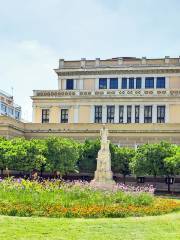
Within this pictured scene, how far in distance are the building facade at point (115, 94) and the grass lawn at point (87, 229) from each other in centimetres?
4628

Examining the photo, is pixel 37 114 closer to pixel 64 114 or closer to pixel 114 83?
pixel 64 114

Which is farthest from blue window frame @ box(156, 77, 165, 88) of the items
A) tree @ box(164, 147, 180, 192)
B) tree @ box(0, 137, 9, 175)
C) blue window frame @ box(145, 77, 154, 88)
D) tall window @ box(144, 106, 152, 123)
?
tree @ box(0, 137, 9, 175)

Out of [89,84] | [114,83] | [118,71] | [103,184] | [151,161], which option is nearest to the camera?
[103,184]

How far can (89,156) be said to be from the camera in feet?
169

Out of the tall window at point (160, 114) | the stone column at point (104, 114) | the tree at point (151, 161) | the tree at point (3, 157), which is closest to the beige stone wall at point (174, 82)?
the tall window at point (160, 114)

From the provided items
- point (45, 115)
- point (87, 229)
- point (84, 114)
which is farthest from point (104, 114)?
point (87, 229)

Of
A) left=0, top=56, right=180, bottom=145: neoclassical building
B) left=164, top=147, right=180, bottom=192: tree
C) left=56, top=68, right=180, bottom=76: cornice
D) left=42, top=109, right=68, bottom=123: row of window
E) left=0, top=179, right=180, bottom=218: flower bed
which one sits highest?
left=56, top=68, right=180, bottom=76: cornice

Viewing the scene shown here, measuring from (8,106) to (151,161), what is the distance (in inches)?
2990

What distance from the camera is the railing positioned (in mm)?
65938

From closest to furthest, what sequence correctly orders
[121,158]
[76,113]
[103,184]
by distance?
[103,184]
[121,158]
[76,113]

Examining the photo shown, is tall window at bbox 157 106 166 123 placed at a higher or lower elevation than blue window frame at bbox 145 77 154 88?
lower

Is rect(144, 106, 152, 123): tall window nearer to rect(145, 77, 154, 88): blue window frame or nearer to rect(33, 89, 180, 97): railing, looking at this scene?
rect(33, 89, 180, 97): railing

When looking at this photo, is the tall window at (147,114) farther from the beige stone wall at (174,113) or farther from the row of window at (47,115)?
the row of window at (47,115)

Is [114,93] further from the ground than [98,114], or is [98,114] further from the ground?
[114,93]
